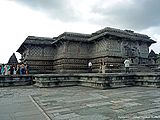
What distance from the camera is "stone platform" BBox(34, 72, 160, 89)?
10789mm

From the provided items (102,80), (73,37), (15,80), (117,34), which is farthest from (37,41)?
(102,80)

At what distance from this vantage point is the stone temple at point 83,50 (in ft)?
68.0

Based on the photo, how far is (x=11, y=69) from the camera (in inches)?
760

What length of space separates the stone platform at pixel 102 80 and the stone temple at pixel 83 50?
7118 mm

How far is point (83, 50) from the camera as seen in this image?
23.3m

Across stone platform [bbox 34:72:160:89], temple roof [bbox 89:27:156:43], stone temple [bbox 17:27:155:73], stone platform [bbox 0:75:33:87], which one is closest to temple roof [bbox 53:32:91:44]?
stone temple [bbox 17:27:155:73]

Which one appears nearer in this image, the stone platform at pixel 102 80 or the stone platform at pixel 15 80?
the stone platform at pixel 102 80

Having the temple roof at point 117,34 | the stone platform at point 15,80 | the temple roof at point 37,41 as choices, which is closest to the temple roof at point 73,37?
the temple roof at point 117,34

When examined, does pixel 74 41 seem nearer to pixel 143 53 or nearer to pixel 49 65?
pixel 49 65

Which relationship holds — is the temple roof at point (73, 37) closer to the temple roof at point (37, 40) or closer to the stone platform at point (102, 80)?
the temple roof at point (37, 40)

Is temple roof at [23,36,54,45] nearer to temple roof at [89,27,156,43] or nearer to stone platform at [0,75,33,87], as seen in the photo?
temple roof at [89,27,156,43]

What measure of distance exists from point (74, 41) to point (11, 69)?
8.42 m

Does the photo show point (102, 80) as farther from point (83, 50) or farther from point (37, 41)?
point (37, 41)

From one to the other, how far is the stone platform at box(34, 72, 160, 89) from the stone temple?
712 cm
